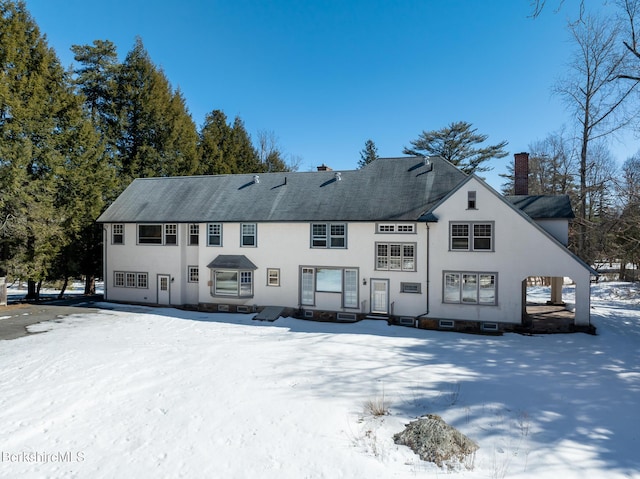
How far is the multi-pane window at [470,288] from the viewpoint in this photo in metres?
17.5

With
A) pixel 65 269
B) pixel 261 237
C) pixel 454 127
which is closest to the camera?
pixel 261 237

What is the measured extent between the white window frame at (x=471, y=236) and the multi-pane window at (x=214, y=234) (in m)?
13.3

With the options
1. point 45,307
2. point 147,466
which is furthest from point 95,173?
point 147,466

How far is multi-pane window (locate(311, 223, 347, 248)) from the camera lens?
19844 millimetres

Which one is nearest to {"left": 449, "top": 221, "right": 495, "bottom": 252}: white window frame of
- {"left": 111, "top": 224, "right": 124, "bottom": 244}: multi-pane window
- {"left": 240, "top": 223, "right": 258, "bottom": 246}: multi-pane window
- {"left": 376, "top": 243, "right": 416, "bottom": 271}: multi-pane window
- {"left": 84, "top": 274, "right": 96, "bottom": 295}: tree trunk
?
{"left": 376, "top": 243, "right": 416, "bottom": 271}: multi-pane window

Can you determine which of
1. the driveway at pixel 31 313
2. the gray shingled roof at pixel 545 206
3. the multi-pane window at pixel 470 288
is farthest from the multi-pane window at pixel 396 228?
the driveway at pixel 31 313

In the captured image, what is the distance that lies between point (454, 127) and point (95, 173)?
3540 cm

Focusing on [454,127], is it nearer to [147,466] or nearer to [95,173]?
[95,173]

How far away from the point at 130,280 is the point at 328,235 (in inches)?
545

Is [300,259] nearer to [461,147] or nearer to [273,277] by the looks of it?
[273,277]

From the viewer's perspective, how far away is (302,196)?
21.9 metres

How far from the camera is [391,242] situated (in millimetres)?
19031

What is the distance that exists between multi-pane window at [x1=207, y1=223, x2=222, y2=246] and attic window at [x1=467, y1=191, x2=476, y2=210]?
46.4ft

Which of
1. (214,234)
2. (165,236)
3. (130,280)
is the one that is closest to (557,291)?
(214,234)
